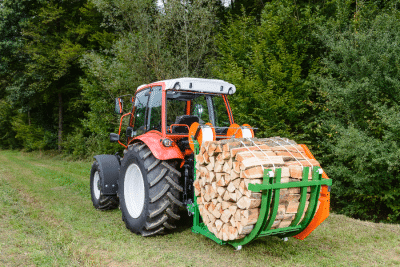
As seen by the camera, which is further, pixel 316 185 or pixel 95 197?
pixel 95 197

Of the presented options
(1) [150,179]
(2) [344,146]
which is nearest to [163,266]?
(1) [150,179]

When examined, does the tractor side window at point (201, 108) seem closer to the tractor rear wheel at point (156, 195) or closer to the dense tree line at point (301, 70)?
the tractor rear wheel at point (156, 195)

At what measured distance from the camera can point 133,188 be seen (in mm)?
4879

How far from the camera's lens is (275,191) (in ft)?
10.5

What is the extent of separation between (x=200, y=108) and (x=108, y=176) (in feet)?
6.96

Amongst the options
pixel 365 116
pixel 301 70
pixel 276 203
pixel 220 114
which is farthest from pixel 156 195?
pixel 301 70

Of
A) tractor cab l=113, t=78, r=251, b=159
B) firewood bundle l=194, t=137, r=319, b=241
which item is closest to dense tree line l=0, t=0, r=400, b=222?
tractor cab l=113, t=78, r=251, b=159

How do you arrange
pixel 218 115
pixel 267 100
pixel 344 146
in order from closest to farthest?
pixel 218 115, pixel 344 146, pixel 267 100

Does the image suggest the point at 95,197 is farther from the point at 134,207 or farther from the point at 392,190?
the point at 392,190

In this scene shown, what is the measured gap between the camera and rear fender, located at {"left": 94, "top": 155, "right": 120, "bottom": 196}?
5.60 meters

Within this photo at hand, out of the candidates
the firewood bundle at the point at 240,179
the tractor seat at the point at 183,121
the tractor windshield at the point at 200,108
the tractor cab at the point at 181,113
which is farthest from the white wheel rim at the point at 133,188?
the firewood bundle at the point at 240,179

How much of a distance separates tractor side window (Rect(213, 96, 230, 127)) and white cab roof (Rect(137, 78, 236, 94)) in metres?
0.35

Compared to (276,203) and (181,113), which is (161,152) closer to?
(181,113)

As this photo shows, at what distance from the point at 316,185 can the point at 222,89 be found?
2.12 m
